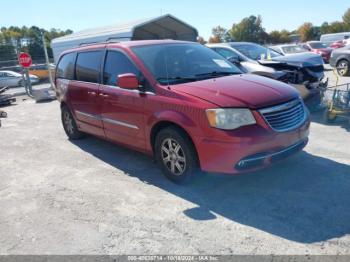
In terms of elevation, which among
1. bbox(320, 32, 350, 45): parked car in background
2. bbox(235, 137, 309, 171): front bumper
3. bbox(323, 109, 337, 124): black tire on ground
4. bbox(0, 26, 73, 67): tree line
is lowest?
bbox(323, 109, 337, 124): black tire on ground

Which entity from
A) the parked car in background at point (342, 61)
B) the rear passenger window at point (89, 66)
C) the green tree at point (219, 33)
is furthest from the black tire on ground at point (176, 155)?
the green tree at point (219, 33)

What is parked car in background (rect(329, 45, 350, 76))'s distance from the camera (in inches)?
578

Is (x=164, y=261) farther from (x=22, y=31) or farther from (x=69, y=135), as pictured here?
(x=22, y=31)

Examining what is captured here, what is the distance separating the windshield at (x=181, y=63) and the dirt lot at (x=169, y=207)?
1.36 meters

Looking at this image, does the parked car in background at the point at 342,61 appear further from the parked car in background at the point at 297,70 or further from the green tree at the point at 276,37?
the green tree at the point at 276,37

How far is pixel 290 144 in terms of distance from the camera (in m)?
4.12

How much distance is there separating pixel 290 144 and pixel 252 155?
60cm

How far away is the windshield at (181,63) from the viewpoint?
4648mm

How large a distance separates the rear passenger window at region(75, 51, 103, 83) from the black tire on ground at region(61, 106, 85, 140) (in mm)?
977

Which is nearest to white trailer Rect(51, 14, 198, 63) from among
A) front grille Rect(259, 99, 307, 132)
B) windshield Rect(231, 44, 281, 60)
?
windshield Rect(231, 44, 281, 60)

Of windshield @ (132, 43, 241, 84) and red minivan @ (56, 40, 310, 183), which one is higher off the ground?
windshield @ (132, 43, 241, 84)

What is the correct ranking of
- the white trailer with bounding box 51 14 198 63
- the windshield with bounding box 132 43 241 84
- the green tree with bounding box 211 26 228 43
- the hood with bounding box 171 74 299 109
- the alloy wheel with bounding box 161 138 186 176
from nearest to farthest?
the hood with bounding box 171 74 299 109 → the alloy wheel with bounding box 161 138 186 176 → the windshield with bounding box 132 43 241 84 → the white trailer with bounding box 51 14 198 63 → the green tree with bounding box 211 26 228 43

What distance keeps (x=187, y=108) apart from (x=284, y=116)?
1.13 meters

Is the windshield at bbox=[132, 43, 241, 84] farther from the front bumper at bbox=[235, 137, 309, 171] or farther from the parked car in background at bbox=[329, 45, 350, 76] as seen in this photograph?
the parked car in background at bbox=[329, 45, 350, 76]
